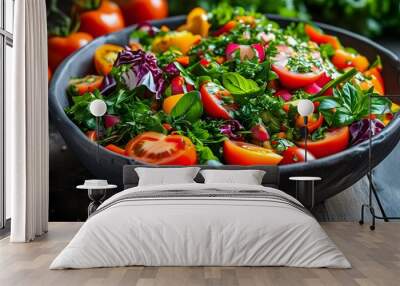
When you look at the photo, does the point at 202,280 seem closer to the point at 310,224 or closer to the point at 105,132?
the point at 310,224

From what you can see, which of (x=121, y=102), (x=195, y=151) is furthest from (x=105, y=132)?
(x=195, y=151)

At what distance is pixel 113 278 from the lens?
13.8 feet

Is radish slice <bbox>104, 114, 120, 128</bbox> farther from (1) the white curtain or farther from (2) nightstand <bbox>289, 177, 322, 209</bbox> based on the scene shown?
(2) nightstand <bbox>289, 177, 322, 209</bbox>

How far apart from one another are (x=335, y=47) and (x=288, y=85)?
0.69 meters

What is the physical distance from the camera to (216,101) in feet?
22.5

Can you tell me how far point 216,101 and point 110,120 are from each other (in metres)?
1.10

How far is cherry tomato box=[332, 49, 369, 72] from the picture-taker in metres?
7.15

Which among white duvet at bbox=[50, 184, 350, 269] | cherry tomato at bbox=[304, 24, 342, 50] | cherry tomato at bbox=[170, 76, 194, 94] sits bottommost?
white duvet at bbox=[50, 184, 350, 269]

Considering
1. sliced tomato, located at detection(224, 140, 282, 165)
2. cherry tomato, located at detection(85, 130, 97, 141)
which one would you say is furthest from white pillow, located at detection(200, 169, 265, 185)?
cherry tomato, located at detection(85, 130, 97, 141)

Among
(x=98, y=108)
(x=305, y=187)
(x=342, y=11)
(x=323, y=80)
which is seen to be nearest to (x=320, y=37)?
(x=342, y=11)

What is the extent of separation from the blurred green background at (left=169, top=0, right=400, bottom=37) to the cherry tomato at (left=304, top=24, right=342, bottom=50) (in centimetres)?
14

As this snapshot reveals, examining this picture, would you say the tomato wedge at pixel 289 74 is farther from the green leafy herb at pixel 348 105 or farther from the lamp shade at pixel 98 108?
the lamp shade at pixel 98 108

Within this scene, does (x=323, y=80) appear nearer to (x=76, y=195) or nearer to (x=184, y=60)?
(x=184, y=60)

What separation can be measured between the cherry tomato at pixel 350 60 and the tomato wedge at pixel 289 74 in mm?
313
